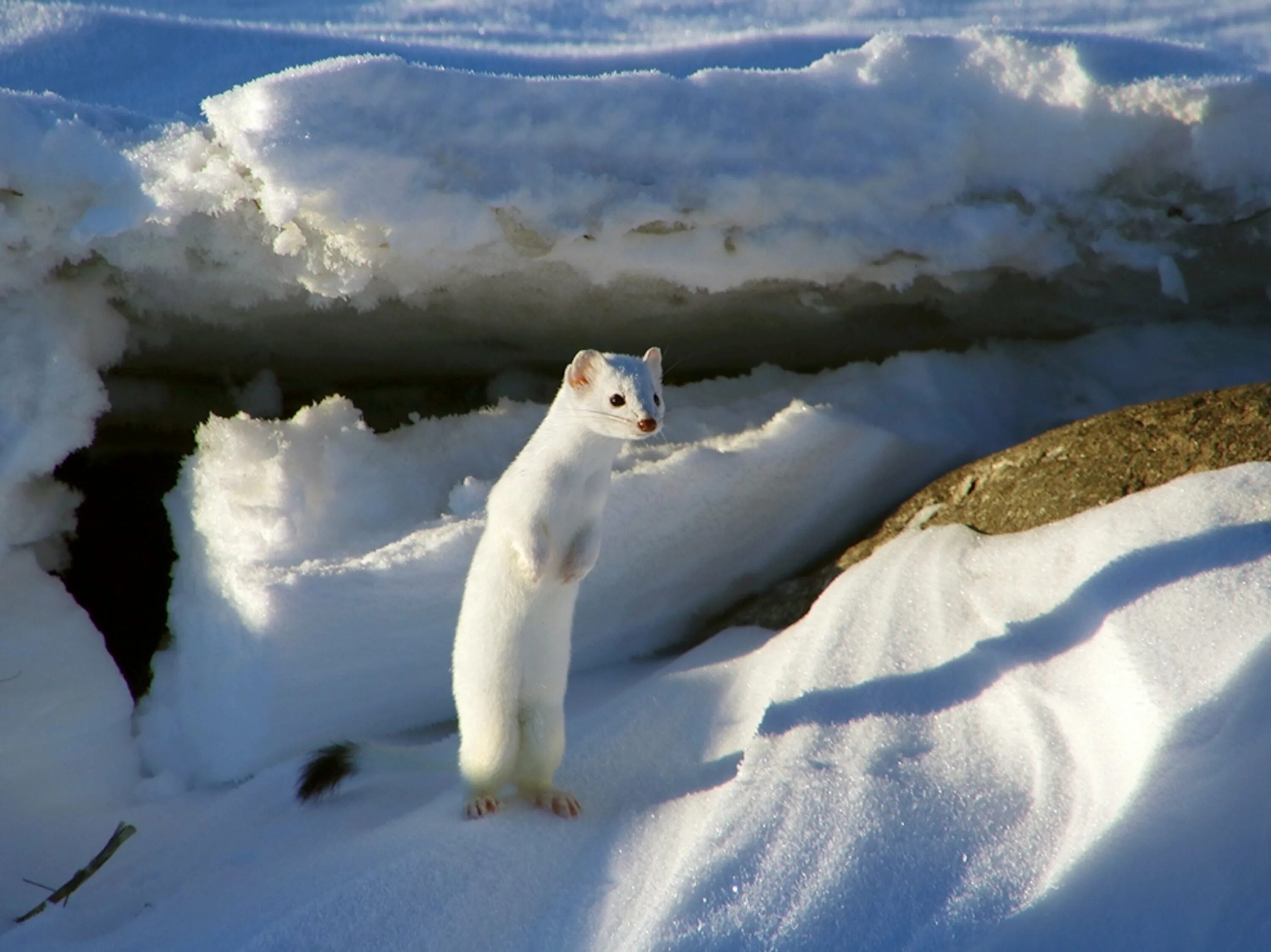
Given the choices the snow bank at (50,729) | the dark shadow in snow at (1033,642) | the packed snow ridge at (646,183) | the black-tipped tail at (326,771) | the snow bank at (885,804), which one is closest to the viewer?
the snow bank at (885,804)

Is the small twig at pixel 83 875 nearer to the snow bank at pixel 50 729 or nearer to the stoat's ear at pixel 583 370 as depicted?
the snow bank at pixel 50 729

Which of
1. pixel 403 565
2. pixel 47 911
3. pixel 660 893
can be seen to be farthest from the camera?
pixel 403 565

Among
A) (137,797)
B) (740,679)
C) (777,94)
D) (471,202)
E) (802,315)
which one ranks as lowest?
(137,797)

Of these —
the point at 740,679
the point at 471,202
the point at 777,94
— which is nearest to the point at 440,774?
the point at 740,679

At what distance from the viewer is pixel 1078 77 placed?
2547 millimetres

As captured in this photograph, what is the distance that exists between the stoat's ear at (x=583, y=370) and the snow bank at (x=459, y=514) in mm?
560

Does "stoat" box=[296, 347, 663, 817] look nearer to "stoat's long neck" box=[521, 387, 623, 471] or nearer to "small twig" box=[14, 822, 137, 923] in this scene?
"stoat's long neck" box=[521, 387, 623, 471]

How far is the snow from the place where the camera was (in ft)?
5.34

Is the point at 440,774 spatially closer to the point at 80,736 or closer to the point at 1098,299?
the point at 80,736

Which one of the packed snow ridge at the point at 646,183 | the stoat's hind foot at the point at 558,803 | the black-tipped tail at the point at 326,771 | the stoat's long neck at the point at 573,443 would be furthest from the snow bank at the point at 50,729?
the stoat's long neck at the point at 573,443

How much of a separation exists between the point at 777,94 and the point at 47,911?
2196 millimetres

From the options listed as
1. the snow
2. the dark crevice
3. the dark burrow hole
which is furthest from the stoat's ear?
the dark crevice

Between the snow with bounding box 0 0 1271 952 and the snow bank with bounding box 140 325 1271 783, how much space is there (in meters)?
0.01

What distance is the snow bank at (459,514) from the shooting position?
236 cm
